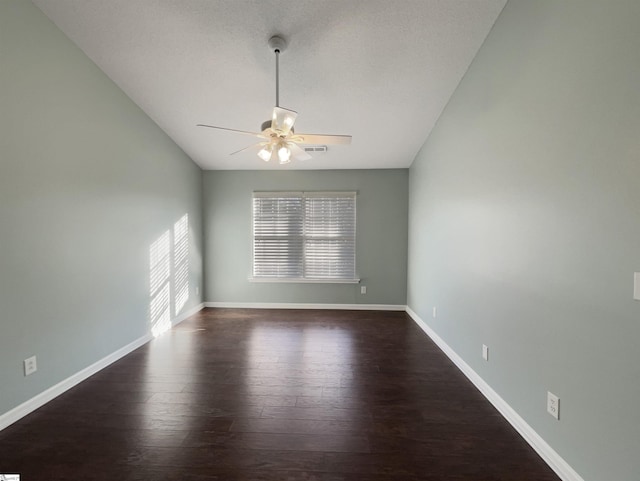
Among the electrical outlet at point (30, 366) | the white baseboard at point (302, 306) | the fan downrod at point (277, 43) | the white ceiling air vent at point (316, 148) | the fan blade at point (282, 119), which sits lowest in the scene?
the white baseboard at point (302, 306)

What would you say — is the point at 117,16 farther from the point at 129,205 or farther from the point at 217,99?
the point at 129,205

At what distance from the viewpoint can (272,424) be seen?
1.83m

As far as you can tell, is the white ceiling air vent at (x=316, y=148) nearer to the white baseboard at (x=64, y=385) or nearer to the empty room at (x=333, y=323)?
the empty room at (x=333, y=323)

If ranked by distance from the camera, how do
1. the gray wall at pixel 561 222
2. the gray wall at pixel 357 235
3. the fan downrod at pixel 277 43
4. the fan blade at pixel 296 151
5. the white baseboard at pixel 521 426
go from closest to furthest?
the gray wall at pixel 561 222 < the white baseboard at pixel 521 426 < the fan downrod at pixel 277 43 < the fan blade at pixel 296 151 < the gray wall at pixel 357 235

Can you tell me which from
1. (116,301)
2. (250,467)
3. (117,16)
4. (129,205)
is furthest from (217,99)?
(250,467)

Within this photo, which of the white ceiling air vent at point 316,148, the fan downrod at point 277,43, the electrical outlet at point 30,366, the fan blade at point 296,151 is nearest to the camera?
the electrical outlet at point 30,366

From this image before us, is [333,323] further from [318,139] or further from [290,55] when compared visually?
[290,55]

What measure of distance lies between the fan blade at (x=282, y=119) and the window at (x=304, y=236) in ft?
8.57

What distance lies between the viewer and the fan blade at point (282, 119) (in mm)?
2055

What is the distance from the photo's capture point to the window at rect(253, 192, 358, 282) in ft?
15.8

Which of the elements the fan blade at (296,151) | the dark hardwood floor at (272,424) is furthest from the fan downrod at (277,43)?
the dark hardwood floor at (272,424)

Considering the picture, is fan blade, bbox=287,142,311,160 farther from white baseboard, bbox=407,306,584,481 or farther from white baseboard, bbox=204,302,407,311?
white baseboard, bbox=204,302,407,311

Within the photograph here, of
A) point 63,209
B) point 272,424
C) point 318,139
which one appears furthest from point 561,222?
point 63,209

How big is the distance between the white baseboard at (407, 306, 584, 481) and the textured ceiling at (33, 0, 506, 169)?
2.78 meters
